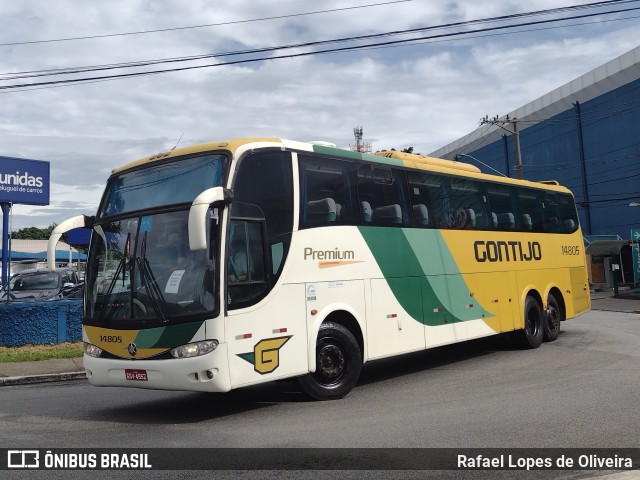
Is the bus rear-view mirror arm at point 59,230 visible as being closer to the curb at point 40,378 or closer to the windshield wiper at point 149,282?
the windshield wiper at point 149,282

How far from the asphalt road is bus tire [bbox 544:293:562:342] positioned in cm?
216

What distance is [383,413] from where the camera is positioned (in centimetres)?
753

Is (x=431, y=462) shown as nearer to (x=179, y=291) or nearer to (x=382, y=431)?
(x=382, y=431)

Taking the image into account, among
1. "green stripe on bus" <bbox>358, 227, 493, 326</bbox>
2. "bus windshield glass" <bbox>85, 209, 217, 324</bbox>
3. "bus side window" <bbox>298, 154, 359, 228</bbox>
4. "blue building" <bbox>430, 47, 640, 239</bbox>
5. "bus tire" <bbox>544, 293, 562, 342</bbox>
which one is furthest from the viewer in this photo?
"blue building" <bbox>430, 47, 640, 239</bbox>

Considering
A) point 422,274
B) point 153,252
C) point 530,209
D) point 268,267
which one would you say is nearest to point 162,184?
point 153,252

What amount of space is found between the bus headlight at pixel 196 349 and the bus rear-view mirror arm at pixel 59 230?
2.26m

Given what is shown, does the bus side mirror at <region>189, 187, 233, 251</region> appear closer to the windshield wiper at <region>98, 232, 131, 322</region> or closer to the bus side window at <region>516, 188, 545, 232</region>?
the windshield wiper at <region>98, 232, 131, 322</region>

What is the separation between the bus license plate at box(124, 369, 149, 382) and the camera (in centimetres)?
738

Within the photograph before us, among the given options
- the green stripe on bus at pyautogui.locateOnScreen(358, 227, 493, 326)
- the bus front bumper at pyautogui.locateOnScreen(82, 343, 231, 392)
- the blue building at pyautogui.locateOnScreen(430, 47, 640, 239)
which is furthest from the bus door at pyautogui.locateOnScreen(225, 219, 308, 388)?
the blue building at pyautogui.locateOnScreen(430, 47, 640, 239)

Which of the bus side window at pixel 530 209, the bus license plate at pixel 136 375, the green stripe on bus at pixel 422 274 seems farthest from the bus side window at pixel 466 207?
the bus license plate at pixel 136 375

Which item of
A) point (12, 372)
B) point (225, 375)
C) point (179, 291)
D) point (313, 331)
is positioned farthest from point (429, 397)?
point (12, 372)

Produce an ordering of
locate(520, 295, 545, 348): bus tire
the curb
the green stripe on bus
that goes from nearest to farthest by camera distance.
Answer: the green stripe on bus
the curb
locate(520, 295, 545, 348): bus tire

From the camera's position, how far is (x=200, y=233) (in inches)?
251

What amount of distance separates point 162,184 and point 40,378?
570 centimetres
